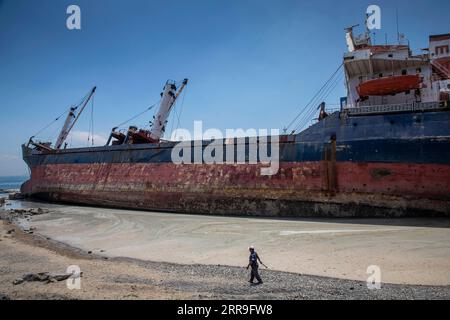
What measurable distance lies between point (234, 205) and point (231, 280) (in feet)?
34.1

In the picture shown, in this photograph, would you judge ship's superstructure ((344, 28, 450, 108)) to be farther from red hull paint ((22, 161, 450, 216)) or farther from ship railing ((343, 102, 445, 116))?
red hull paint ((22, 161, 450, 216))

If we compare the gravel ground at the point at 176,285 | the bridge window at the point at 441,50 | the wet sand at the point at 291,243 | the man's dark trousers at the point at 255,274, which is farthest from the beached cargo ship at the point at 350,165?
the bridge window at the point at 441,50

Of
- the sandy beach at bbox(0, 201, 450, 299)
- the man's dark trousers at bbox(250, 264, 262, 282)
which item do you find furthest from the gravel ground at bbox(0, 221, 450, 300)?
the man's dark trousers at bbox(250, 264, 262, 282)

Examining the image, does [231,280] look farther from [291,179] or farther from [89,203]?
[89,203]

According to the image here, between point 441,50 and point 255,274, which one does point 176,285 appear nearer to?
point 255,274

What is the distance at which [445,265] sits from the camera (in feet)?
24.5

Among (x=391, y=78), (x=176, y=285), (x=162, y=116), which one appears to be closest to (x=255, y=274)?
(x=176, y=285)

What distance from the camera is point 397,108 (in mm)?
14492

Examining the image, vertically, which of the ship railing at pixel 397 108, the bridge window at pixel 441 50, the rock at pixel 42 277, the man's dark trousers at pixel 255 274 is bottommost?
the rock at pixel 42 277

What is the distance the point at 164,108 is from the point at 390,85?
753 inches

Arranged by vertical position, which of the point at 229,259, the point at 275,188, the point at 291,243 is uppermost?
the point at 275,188

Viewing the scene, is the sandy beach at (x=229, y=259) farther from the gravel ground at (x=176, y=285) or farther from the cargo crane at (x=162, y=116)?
the cargo crane at (x=162, y=116)

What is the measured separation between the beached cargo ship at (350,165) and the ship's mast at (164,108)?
4.27 meters

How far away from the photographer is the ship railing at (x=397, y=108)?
13.7 m
